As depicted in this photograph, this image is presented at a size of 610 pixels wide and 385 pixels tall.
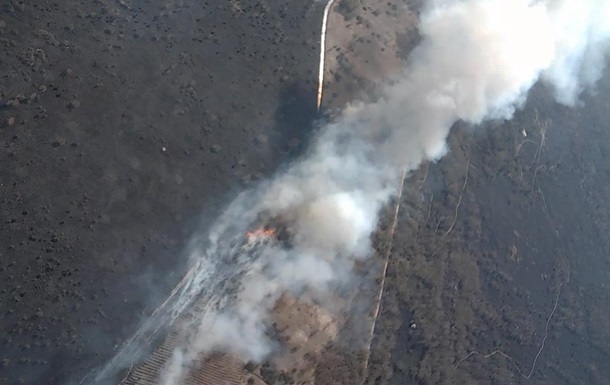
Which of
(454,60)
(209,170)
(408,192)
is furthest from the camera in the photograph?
(454,60)

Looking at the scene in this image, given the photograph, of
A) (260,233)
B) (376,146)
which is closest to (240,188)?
(260,233)

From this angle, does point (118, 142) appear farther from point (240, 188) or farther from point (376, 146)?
point (376, 146)

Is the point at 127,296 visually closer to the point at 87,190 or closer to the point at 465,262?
the point at 87,190

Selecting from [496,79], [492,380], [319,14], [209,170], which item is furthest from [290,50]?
[492,380]

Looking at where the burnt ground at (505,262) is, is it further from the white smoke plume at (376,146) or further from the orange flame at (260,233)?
the orange flame at (260,233)

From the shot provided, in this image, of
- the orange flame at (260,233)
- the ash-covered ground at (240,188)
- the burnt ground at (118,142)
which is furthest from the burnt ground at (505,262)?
the burnt ground at (118,142)

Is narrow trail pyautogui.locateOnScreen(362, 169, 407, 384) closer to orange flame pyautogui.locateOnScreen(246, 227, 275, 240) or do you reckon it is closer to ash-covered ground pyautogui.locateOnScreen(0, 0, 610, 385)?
ash-covered ground pyautogui.locateOnScreen(0, 0, 610, 385)

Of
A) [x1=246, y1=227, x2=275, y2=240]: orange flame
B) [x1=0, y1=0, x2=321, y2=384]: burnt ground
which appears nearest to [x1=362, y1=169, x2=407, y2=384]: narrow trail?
[x1=0, y1=0, x2=321, y2=384]: burnt ground
